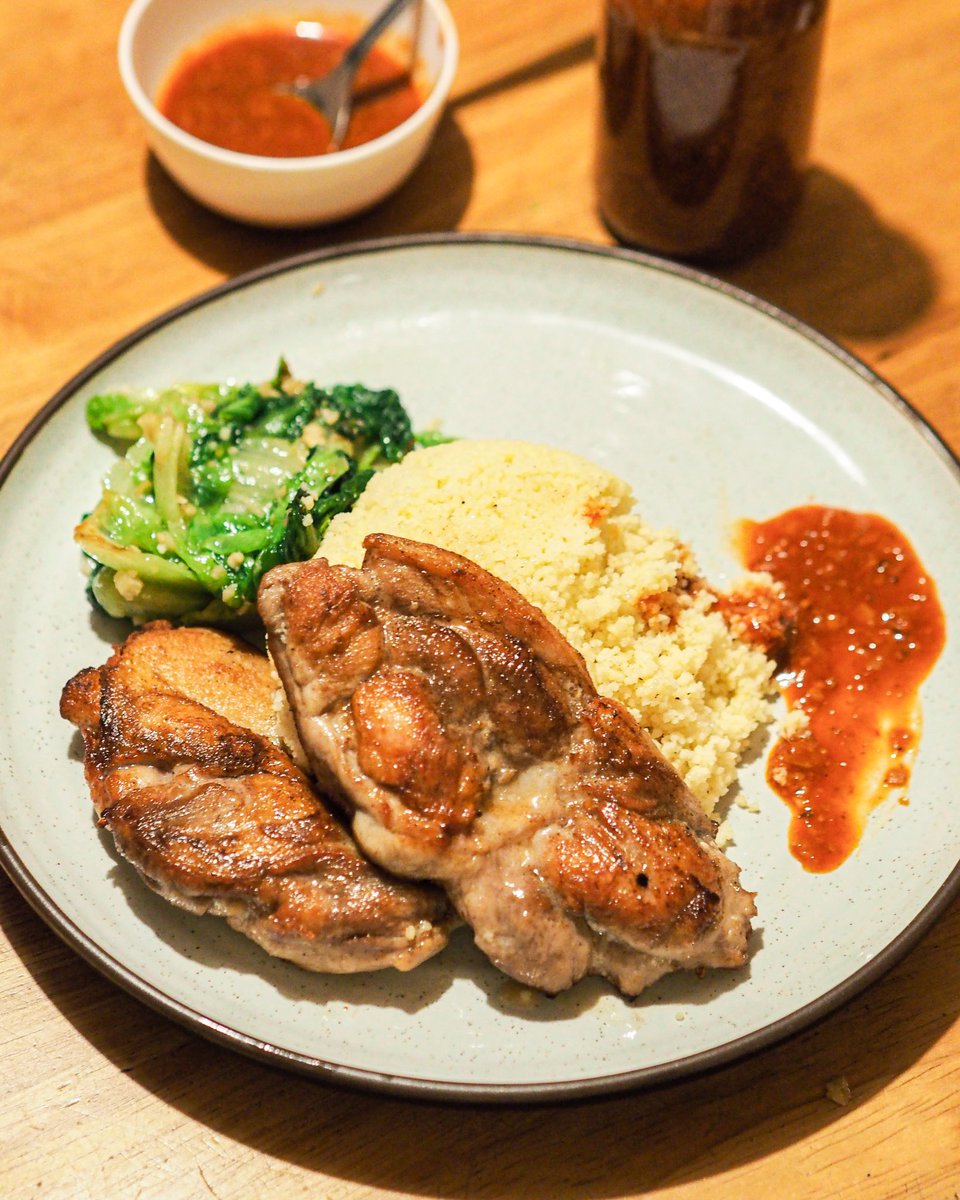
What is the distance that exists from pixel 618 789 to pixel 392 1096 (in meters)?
1.06

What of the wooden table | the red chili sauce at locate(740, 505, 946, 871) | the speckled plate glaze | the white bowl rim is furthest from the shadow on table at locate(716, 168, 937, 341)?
the white bowl rim

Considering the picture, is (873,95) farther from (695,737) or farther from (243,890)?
(243,890)

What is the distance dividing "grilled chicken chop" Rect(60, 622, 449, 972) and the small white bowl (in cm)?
281

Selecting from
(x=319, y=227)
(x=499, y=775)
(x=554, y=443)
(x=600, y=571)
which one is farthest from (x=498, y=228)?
(x=499, y=775)

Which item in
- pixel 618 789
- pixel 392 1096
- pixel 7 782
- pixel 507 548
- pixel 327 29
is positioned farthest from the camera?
pixel 327 29

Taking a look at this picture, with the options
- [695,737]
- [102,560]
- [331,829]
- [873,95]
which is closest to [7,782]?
[102,560]

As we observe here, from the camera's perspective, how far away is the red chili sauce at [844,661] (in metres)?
4.03

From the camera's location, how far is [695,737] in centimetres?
403

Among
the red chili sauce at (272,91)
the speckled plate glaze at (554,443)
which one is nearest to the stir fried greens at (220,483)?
the speckled plate glaze at (554,443)

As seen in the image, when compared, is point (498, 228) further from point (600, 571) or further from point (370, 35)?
point (600, 571)

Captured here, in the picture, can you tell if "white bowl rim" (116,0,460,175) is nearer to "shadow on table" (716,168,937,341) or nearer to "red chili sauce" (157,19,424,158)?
"red chili sauce" (157,19,424,158)

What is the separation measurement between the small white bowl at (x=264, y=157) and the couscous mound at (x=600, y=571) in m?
1.74

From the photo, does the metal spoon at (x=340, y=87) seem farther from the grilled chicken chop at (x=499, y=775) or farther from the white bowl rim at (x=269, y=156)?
the grilled chicken chop at (x=499, y=775)

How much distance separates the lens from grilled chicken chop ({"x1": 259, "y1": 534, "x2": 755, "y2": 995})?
3.24 metres
